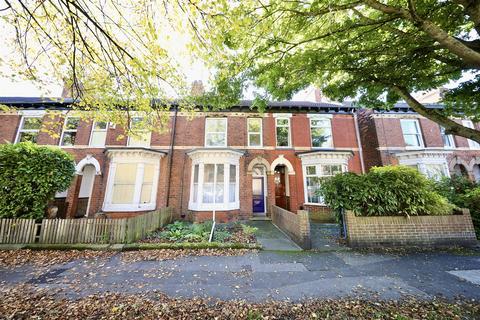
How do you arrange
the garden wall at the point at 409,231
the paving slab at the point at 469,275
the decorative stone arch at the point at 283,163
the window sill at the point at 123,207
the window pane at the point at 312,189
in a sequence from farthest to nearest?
the decorative stone arch at the point at 283,163, the window pane at the point at 312,189, the window sill at the point at 123,207, the garden wall at the point at 409,231, the paving slab at the point at 469,275

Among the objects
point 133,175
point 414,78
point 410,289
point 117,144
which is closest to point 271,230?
point 410,289

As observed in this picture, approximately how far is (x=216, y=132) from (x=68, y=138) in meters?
9.85

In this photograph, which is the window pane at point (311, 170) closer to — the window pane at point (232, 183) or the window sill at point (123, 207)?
the window pane at point (232, 183)

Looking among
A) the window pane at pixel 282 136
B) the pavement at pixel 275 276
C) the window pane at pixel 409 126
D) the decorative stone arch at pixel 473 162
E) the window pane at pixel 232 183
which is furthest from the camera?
the window pane at pixel 409 126

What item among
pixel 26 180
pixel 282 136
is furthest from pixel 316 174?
pixel 26 180

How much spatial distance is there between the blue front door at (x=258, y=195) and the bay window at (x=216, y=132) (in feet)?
11.0

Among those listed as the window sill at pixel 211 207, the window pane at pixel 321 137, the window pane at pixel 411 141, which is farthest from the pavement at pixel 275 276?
the window pane at pixel 411 141

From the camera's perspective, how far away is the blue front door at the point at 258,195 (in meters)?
12.1

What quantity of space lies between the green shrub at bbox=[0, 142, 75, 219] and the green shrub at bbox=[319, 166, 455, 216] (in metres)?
11.2

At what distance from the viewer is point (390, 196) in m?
6.61

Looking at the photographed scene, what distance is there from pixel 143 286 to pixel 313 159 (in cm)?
1073

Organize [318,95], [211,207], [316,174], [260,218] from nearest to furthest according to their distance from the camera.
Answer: [211,207] → [260,218] → [316,174] → [318,95]

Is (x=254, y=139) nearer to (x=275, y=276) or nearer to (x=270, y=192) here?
(x=270, y=192)

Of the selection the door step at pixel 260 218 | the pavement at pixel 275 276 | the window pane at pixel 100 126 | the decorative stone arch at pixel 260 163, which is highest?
the window pane at pixel 100 126
